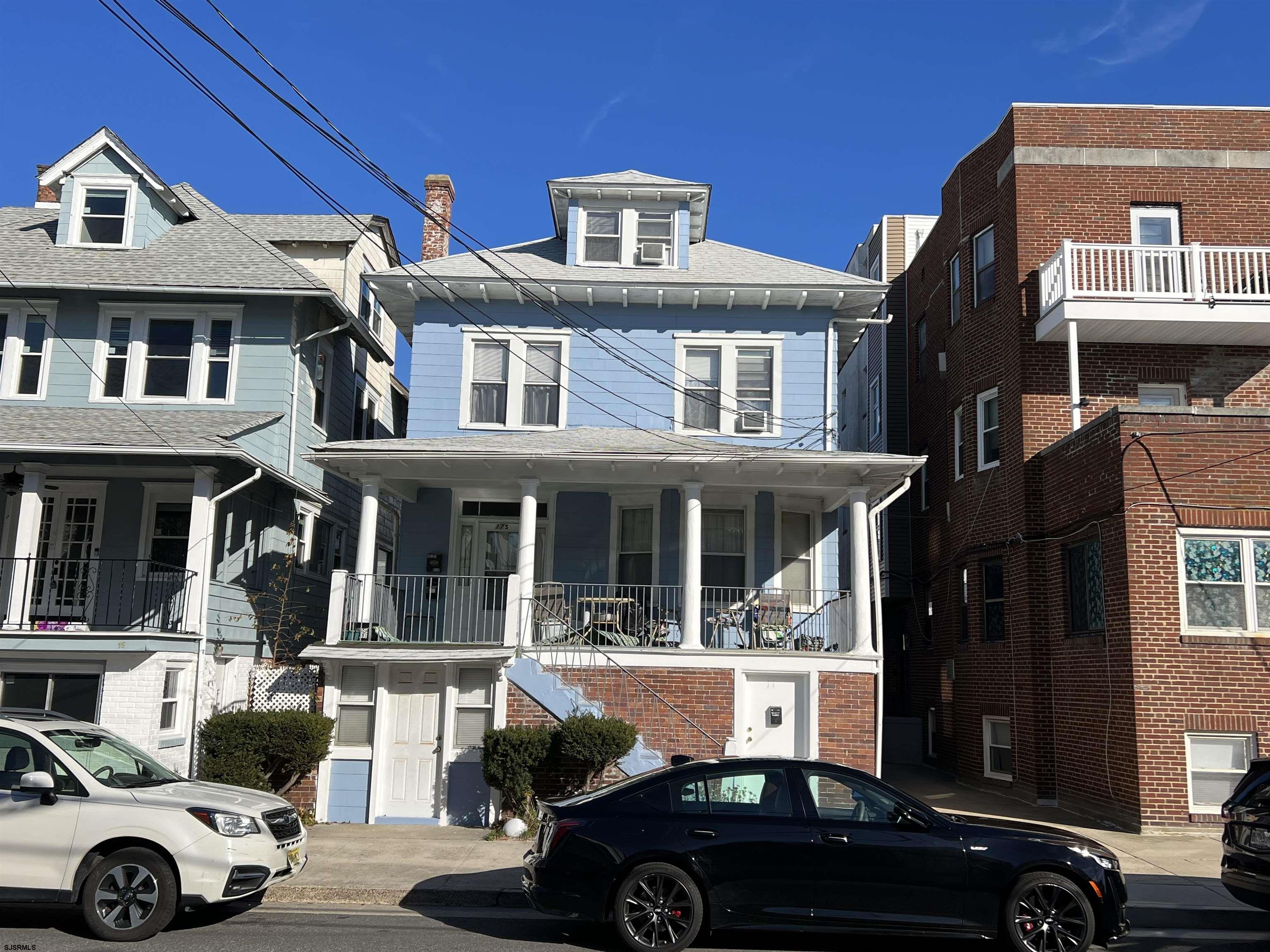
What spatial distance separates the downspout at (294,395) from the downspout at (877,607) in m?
9.74

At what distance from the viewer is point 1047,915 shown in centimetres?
769

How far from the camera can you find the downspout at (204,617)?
15.5 metres

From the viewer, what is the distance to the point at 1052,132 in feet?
59.3

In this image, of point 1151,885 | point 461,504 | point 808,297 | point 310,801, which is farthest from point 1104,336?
point 310,801

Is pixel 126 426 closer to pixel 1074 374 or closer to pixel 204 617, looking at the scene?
pixel 204 617

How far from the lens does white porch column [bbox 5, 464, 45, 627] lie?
49.8ft

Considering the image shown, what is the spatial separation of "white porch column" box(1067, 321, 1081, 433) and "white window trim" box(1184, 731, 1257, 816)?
4836mm

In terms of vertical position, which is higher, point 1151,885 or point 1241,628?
point 1241,628

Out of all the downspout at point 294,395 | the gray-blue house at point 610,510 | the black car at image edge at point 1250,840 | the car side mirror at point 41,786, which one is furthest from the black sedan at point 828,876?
the downspout at point 294,395

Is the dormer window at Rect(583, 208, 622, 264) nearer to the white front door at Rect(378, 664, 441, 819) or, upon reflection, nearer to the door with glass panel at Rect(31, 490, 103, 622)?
the white front door at Rect(378, 664, 441, 819)

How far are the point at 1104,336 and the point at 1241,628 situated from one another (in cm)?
538

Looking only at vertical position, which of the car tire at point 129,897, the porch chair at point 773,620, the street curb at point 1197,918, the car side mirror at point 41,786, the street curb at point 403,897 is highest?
the porch chair at point 773,620

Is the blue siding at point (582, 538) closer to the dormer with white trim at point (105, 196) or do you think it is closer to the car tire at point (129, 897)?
the dormer with white trim at point (105, 196)

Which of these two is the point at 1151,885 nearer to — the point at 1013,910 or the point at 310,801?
the point at 1013,910
